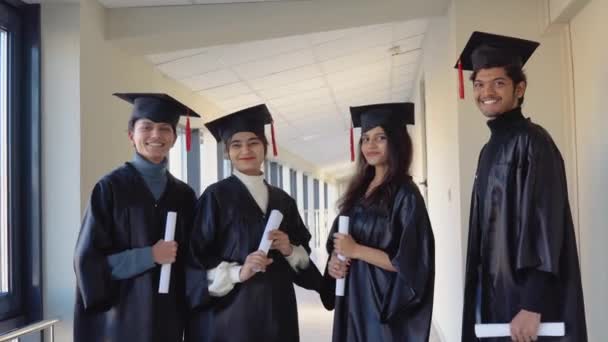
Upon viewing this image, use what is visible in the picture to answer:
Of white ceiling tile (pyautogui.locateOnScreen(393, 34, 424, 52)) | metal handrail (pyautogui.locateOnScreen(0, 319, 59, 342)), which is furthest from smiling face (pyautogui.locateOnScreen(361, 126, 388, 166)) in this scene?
white ceiling tile (pyautogui.locateOnScreen(393, 34, 424, 52))

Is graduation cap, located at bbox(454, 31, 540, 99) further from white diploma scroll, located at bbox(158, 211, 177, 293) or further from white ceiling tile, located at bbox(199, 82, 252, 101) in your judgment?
white ceiling tile, located at bbox(199, 82, 252, 101)

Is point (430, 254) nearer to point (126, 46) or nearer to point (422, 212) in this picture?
point (422, 212)

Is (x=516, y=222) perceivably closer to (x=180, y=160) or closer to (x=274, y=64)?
(x=274, y=64)

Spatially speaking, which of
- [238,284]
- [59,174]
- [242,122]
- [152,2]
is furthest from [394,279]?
[152,2]

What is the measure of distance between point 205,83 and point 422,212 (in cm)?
369

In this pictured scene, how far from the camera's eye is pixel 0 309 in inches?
115

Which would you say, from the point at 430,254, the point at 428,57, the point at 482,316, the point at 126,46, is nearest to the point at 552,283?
the point at 482,316

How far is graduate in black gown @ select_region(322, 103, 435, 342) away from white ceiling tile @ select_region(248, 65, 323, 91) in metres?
3.30

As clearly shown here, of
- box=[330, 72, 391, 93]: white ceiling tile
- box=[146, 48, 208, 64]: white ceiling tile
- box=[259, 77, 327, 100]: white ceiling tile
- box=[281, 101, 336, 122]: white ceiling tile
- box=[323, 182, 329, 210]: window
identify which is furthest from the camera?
box=[323, 182, 329, 210]: window

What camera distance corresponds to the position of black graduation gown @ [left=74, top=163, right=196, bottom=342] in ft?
7.07

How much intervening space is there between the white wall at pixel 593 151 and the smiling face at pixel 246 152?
4.85ft

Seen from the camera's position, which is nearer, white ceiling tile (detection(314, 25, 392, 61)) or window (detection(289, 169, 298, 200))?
white ceiling tile (detection(314, 25, 392, 61))

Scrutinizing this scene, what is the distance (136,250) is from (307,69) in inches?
145

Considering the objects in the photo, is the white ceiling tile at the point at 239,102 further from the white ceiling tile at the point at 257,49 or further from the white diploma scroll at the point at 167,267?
the white diploma scroll at the point at 167,267
